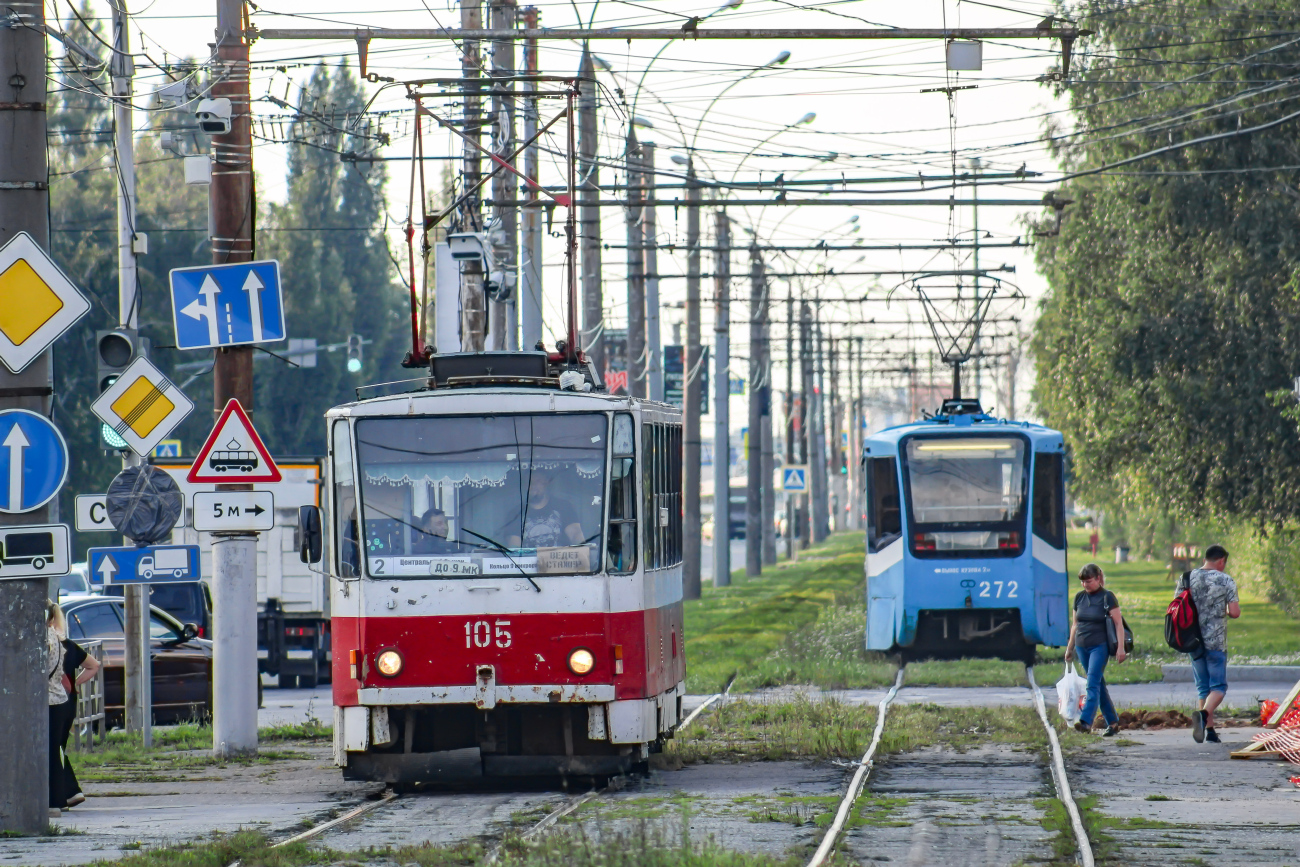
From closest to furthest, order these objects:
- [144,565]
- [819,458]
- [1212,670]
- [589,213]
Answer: [1212,670] < [144,565] < [589,213] < [819,458]

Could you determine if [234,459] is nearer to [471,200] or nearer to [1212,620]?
[471,200]

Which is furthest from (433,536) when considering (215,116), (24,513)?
(215,116)

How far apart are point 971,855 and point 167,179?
89.4 metres

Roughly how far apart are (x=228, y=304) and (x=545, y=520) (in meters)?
3.77

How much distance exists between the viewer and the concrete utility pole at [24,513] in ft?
34.3

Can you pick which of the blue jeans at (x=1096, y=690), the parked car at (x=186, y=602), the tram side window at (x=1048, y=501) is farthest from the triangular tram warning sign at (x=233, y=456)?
the tram side window at (x=1048, y=501)

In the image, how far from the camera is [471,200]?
1991cm

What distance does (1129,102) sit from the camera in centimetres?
2950

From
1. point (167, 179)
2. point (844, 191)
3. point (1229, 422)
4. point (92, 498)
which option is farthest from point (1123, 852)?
point (167, 179)

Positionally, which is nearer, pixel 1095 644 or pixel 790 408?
pixel 1095 644

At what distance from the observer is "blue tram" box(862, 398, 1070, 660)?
22391mm

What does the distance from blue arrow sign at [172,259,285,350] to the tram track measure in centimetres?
555

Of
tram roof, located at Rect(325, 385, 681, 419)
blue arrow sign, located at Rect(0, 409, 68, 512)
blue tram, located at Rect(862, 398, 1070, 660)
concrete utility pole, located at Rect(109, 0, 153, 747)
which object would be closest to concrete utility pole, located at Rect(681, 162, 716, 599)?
blue tram, located at Rect(862, 398, 1070, 660)

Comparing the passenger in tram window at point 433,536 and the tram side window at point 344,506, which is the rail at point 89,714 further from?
the passenger in tram window at point 433,536
